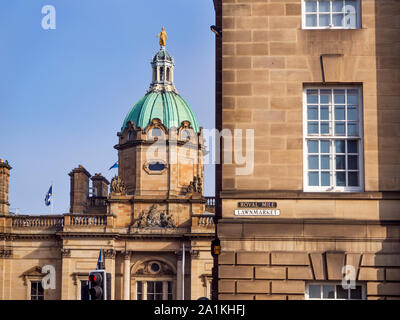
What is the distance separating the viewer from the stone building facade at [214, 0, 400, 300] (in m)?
16.7

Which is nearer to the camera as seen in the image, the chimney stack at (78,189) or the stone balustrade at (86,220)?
the stone balustrade at (86,220)

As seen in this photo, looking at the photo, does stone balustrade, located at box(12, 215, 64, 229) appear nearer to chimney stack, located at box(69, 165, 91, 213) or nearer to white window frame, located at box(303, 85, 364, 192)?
chimney stack, located at box(69, 165, 91, 213)

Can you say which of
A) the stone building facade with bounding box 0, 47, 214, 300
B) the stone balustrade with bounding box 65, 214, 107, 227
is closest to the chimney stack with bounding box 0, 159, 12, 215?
the stone building facade with bounding box 0, 47, 214, 300

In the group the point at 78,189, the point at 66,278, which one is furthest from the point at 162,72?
the point at 66,278

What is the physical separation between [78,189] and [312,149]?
5687 centimetres

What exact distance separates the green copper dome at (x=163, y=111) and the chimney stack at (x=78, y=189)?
625 cm

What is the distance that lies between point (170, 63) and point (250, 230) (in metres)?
65.3

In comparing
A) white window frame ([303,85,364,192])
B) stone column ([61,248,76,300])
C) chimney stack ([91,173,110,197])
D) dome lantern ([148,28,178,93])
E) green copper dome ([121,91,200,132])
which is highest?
dome lantern ([148,28,178,93])

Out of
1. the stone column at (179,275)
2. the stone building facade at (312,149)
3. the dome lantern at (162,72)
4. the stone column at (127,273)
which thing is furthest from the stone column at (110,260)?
the stone building facade at (312,149)

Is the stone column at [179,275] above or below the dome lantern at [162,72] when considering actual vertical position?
below

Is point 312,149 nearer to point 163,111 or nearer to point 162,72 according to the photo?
point 163,111

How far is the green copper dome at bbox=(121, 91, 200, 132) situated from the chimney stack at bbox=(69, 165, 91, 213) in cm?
625

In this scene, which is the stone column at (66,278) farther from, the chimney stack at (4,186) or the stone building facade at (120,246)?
the chimney stack at (4,186)

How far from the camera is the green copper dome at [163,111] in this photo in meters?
75.8
